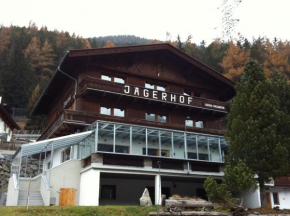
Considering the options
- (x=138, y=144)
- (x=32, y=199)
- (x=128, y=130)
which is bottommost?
(x=32, y=199)

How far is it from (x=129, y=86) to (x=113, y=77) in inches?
93.0

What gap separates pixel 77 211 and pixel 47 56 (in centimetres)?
7488

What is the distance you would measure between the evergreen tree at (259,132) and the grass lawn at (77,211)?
239 inches

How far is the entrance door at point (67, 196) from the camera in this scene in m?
19.8

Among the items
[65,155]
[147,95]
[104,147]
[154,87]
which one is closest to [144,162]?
[104,147]

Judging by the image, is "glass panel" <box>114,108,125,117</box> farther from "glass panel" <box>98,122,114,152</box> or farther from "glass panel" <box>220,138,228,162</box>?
"glass panel" <box>220,138,228,162</box>

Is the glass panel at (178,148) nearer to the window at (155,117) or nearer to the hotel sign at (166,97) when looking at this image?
the window at (155,117)

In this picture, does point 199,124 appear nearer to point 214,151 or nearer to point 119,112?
point 214,151

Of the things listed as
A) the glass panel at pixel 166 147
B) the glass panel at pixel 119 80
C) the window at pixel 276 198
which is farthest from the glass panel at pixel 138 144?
the window at pixel 276 198

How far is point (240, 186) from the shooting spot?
16.3 meters

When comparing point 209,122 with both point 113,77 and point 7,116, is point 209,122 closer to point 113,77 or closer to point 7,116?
point 113,77

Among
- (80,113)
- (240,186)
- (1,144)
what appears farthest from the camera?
(1,144)

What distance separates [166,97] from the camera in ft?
89.4

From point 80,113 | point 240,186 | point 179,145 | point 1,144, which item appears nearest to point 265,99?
point 240,186
